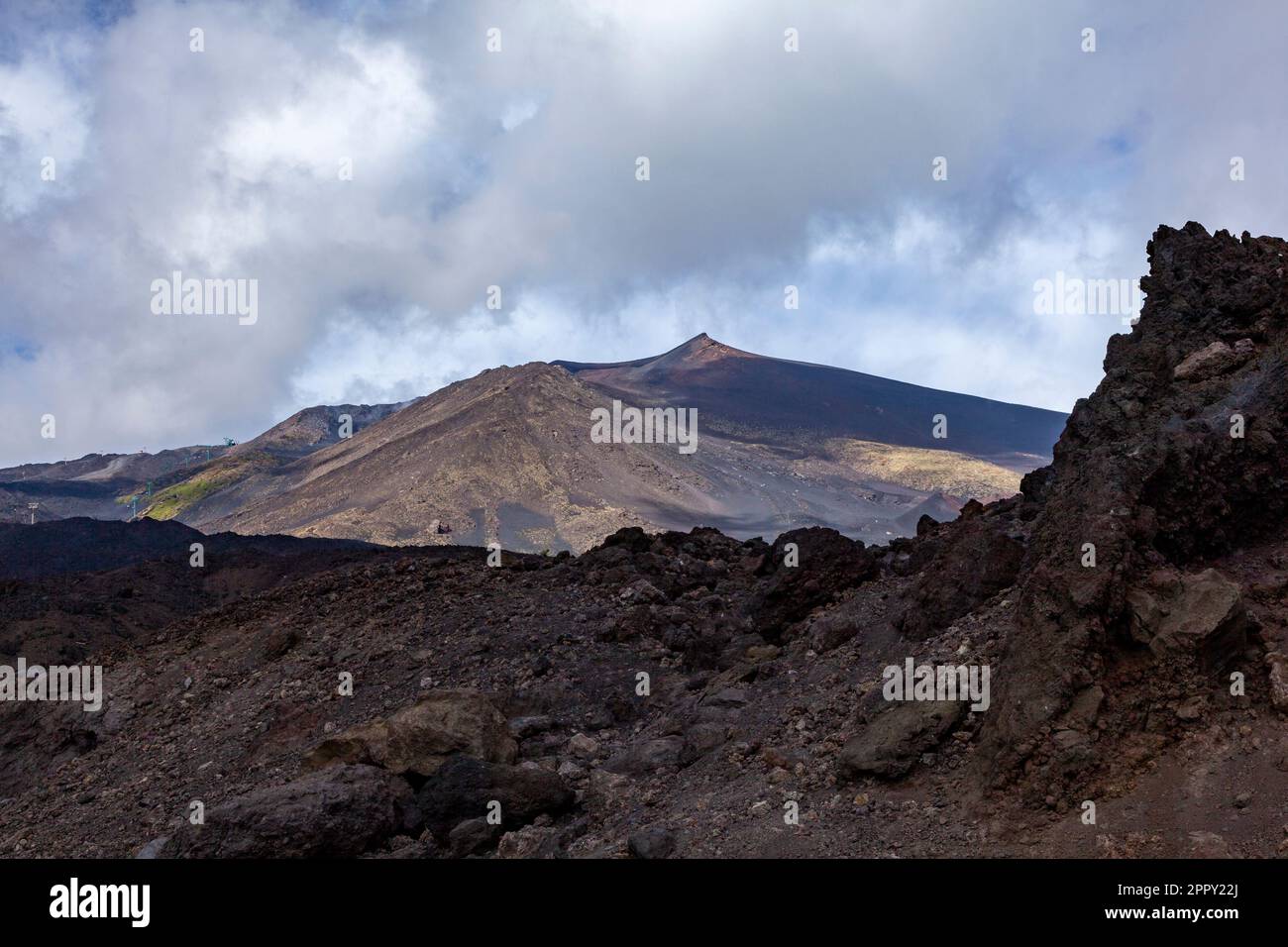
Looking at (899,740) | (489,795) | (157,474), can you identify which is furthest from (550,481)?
(157,474)

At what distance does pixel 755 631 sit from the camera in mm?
12438

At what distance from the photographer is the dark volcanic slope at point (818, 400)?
11181 cm

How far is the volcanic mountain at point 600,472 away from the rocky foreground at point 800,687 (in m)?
44.3

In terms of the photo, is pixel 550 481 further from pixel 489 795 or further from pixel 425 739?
pixel 489 795

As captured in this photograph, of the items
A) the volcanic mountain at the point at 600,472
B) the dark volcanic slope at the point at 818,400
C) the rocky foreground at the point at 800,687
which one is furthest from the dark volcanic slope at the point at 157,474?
the rocky foreground at the point at 800,687

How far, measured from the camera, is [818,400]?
11969 centimetres

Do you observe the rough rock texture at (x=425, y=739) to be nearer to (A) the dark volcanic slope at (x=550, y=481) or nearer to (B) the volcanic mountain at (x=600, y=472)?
(B) the volcanic mountain at (x=600, y=472)

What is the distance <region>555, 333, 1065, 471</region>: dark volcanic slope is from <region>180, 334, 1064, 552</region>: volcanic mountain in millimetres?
439

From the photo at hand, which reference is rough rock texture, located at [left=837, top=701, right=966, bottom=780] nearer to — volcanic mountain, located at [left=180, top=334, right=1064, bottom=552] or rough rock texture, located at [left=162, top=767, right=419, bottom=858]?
rough rock texture, located at [left=162, top=767, right=419, bottom=858]

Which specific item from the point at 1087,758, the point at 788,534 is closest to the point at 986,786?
the point at 1087,758

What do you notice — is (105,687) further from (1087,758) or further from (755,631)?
(1087,758)

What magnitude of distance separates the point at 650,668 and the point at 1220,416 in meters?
6.96

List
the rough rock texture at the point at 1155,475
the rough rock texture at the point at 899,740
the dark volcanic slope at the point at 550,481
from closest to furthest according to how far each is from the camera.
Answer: the rough rock texture at the point at 1155,475
the rough rock texture at the point at 899,740
the dark volcanic slope at the point at 550,481

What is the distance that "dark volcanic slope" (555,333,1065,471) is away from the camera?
367ft
